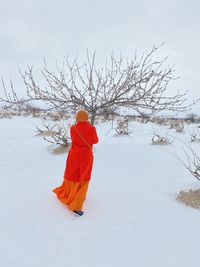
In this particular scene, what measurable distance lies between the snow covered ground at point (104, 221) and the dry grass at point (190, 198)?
13 centimetres

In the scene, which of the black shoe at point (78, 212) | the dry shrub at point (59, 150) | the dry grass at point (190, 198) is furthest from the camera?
the dry shrub at point (59, 150)

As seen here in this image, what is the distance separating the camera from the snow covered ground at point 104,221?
9.41 ft

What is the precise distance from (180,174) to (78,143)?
268cm

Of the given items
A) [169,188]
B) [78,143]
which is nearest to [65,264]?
[78,143]

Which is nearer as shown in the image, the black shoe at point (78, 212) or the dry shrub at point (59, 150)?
the black shoe at point (78, 212)

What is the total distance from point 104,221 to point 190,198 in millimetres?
1487

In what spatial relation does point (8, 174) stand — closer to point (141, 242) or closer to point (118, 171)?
point (118, 171)

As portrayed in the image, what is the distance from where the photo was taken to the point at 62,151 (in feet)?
24.5

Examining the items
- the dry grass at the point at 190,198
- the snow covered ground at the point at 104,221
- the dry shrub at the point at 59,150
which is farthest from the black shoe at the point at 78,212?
the dry shrub at the point at 59,150

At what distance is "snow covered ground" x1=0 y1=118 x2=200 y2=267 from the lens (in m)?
2.87

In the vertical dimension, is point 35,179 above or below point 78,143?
below

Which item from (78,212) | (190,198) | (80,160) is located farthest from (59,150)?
(190,198)

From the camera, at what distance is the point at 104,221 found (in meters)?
3.64

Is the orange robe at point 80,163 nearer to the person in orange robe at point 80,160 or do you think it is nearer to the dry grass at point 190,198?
the person in orange robe at point 80,160
